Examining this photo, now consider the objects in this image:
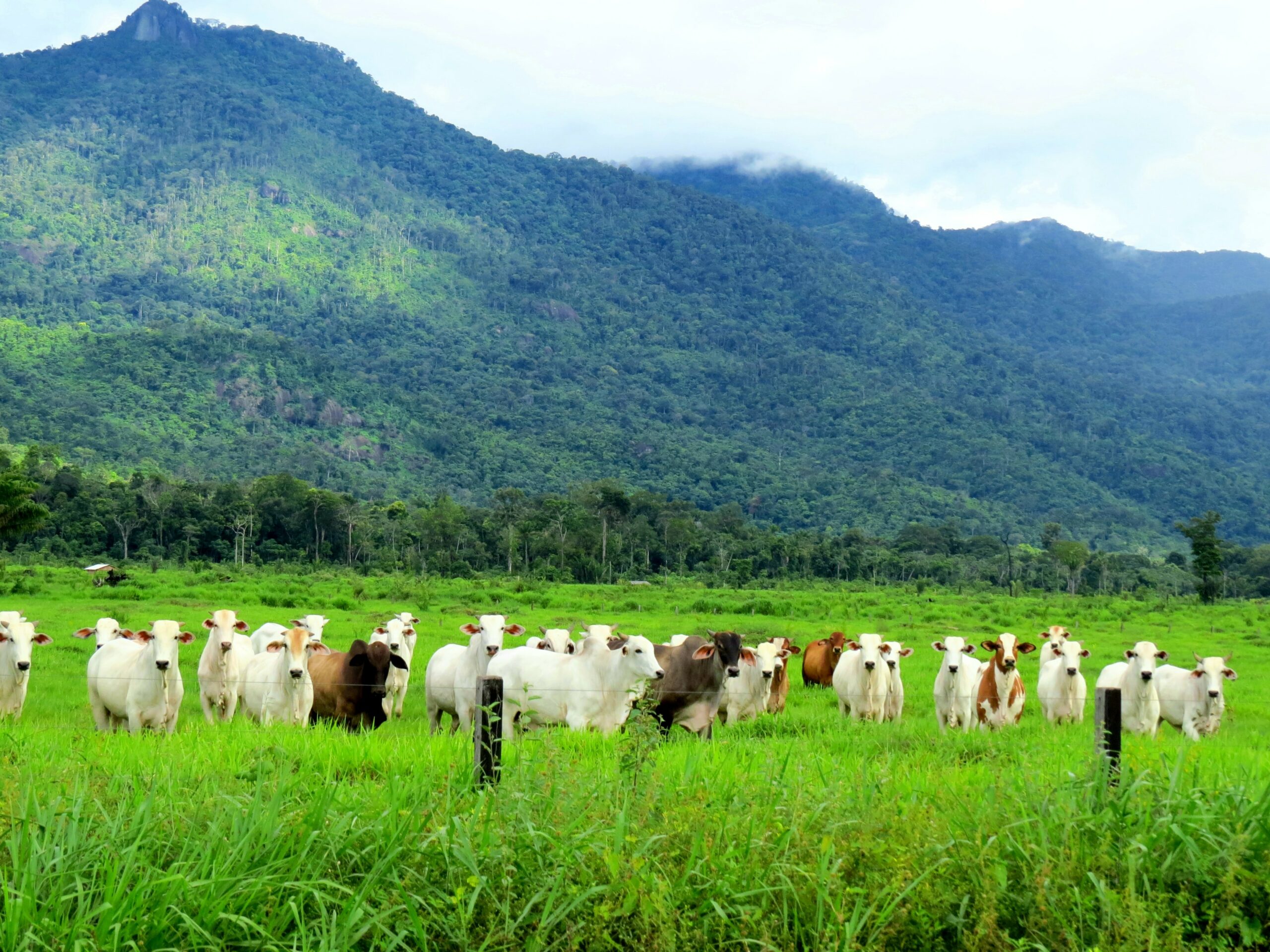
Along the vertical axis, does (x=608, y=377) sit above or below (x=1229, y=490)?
above

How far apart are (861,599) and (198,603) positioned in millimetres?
22682

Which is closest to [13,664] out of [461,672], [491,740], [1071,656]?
[461,672]

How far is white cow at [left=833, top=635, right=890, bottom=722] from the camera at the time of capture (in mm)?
13703

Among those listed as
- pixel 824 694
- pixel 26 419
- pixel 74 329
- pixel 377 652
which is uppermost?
pixel 74 329

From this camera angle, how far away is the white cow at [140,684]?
1114cm

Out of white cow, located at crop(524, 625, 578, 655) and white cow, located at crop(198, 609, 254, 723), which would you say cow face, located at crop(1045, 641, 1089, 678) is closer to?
white cow, located at crop(524, 625, 578, 655)

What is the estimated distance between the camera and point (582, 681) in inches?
444

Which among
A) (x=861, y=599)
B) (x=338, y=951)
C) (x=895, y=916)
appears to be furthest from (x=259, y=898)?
(x=861, y=599)

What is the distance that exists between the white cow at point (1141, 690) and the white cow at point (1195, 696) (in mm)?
315

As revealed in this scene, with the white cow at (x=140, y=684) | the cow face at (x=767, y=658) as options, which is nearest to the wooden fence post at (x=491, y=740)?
the white cow at (x=140, y=684)

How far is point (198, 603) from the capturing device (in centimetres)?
2831

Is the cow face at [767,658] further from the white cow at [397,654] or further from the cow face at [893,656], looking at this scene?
the white cow at [397,654]

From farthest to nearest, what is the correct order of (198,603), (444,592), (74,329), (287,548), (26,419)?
1. (74,329)
2. (26,419)
3. (287,548)
4. (444,592)
5. (198,603)

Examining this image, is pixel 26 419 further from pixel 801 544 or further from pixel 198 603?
pixel 198 603
